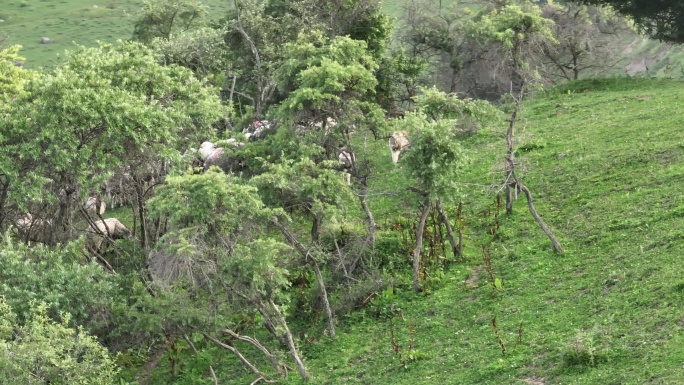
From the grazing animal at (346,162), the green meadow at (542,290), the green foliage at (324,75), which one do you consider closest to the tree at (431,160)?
the green meadow at (542,290)

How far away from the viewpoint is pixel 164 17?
54.9 meters

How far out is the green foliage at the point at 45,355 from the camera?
60.0 ft

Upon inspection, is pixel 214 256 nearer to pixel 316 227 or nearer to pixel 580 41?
pixel 316 227

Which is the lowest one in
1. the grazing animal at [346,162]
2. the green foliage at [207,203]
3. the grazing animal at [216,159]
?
the grazing animal at [216,159]

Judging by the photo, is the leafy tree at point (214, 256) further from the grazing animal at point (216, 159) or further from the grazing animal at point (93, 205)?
the grazing animal at point (216, 159)

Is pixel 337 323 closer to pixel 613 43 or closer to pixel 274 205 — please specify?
pixel 274 205

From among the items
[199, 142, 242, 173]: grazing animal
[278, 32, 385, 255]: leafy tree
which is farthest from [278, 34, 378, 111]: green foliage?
[199, 142, 242, 173]: grazing animal

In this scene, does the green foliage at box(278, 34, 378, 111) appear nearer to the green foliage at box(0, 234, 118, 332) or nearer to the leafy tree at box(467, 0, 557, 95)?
the leafy tree at box(467, 0, 557, 95)

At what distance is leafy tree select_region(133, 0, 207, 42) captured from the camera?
178ft

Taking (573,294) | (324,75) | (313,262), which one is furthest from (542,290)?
(324,75)

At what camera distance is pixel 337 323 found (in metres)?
24.9

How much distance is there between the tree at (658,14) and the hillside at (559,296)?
966 centimetres

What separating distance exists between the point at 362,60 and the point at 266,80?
1455cm

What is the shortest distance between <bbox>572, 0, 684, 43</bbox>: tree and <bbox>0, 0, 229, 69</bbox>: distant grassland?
254ft
